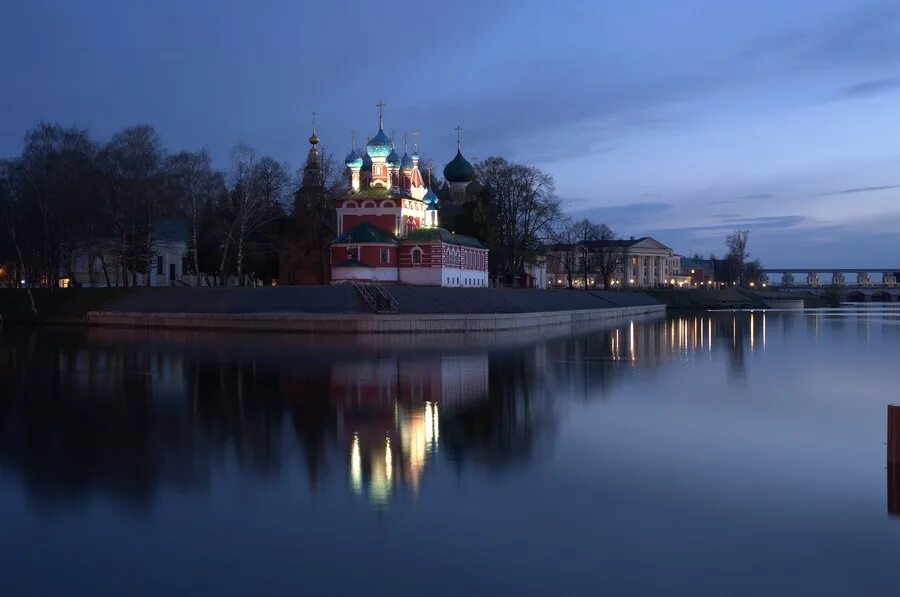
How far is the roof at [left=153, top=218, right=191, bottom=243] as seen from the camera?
6675 centimetres

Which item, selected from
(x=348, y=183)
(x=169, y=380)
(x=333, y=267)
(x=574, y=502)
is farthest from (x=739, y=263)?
(x=574, y=502)

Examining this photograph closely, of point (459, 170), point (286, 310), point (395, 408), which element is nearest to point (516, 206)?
point (459, 170)

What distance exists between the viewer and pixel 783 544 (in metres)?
9.78

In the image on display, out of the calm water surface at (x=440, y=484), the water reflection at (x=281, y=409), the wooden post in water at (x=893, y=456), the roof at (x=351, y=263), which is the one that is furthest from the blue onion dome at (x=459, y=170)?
the wooden post in water at (x=893, y=456)

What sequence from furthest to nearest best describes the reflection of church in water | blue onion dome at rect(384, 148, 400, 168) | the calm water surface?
blue onion dome at rect(384, 148, 400, 168)
the reflection of church in water
the calm water surface

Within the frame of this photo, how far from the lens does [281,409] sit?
61.1 ft

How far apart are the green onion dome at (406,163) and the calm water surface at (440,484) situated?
39884 mm

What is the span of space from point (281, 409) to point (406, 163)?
47205mm

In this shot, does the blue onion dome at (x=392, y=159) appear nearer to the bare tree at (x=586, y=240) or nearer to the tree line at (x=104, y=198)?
the tree line at (x=104, y=198)

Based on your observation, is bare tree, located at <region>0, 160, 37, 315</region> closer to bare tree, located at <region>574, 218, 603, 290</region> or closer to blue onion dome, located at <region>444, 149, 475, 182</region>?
blue onion dome, located at <region>444, 149, 475, 182</region>

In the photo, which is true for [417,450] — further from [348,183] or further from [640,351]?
[348,183]

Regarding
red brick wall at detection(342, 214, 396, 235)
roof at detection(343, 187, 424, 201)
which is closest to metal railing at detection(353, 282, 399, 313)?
red brick wall at detection(342, 214, 396, 235)

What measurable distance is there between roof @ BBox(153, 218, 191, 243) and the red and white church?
13013mm

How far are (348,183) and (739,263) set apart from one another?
281 feet
